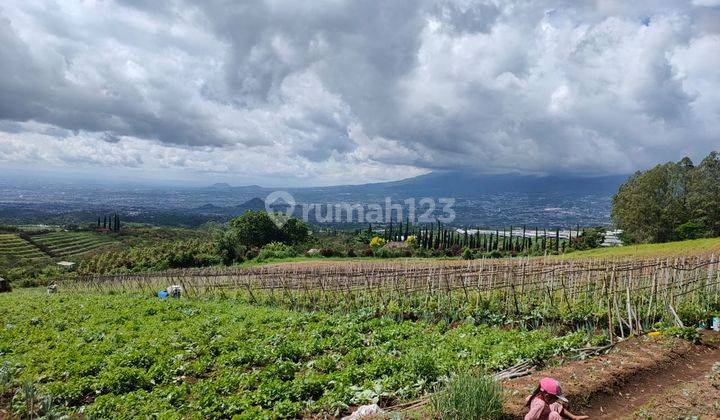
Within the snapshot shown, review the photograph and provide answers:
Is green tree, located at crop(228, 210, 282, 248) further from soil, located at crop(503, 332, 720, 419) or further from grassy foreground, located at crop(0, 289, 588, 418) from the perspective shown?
soil, located at crop(503, 332, 720, 419)

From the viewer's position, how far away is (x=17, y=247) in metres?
88.2

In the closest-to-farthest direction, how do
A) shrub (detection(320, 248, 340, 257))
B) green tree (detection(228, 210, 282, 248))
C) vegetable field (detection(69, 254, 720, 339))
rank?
vegetable field (detection(69, 254, 720, 339)), shrub (detection(320, 248, 340, 257)), green tree (detection(228, 210, 282, 248))

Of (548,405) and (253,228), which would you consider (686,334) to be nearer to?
(548,405)

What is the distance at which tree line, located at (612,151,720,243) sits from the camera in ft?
187

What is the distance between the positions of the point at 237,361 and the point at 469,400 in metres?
6.77

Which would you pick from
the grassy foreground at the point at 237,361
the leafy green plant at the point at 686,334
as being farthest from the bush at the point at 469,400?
the leafy green plant at the point at 686,334

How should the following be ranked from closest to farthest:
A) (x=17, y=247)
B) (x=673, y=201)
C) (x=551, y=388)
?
(x=551, y=388) < (x=673, y=201) < (x=17, y=247)

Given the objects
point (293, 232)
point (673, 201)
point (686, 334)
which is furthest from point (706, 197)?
point (293, 232)

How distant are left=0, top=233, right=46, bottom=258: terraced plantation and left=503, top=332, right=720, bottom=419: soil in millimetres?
99201

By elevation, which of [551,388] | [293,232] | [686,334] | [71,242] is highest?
[551,388]

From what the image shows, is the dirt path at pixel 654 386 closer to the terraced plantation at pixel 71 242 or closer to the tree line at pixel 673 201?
the tree line at pixel 673 201

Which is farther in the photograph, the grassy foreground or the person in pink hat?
the grassy foreground

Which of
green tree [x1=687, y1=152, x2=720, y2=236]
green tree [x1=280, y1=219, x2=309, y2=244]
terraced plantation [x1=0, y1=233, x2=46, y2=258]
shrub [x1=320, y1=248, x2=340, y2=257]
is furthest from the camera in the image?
terraced plantation [x1=0, y1=233, x2=46, y2=258]

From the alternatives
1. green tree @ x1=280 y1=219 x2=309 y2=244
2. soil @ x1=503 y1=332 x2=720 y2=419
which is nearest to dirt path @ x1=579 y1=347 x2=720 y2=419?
soil @ x1=503 y1=332 x2=720 y2=419
